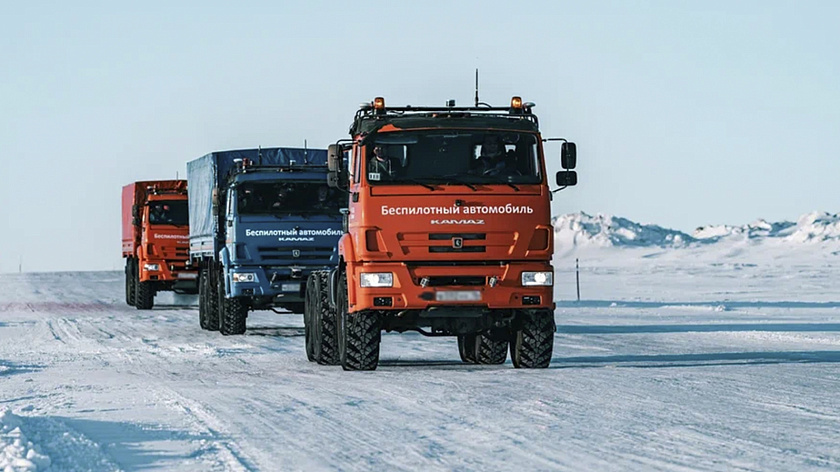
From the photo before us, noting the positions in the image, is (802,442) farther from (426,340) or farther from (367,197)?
(426,340)

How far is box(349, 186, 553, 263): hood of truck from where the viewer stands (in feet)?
51.8

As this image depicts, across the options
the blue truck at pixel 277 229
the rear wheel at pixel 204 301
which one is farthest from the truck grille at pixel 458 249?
the rear wheel at pixel 204 301

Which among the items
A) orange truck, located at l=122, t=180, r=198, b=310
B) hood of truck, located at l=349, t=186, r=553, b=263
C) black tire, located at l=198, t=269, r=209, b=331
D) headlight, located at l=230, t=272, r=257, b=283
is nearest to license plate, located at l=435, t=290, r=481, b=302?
hood of truck, located at l=349, t=186, r=553, b=263

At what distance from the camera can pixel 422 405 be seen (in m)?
12.7

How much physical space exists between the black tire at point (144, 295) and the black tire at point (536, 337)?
865 inches

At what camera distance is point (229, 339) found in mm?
24219

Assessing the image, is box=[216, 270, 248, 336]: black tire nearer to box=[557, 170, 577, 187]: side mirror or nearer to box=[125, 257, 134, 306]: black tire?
box=[557, 170, 577, 187]: side mirror

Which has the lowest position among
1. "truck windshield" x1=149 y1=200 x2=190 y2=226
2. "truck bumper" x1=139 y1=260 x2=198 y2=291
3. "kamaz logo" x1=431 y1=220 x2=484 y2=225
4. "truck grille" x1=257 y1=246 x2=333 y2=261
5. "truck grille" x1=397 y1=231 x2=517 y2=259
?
"truck bumper" x1=139 y1=260 x2=198 y2=291

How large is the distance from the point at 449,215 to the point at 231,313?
10103mm

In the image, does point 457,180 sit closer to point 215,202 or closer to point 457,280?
point 457,280

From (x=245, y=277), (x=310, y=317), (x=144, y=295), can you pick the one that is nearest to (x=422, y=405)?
(x=310, y=317)

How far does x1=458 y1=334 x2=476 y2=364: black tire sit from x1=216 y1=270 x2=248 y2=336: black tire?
22.3ft

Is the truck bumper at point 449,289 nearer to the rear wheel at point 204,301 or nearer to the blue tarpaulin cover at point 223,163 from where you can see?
the blue tarpaulin cover at point 223,163

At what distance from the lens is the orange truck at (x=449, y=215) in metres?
15.8
